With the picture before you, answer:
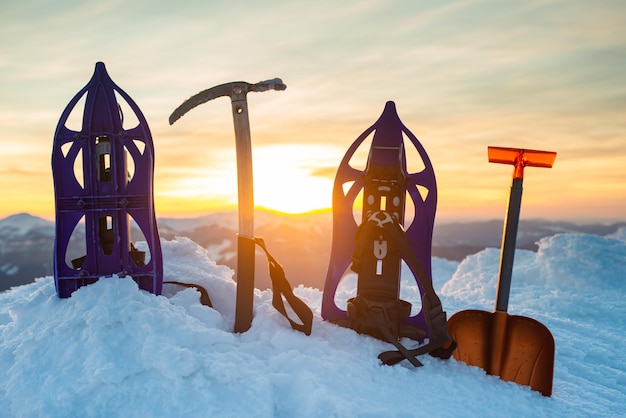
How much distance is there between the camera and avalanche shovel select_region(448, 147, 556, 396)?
126 inches

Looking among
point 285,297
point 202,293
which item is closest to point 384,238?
point 285,297

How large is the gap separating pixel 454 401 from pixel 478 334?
31.4 inches

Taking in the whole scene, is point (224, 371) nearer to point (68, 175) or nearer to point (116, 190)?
point (116, 190)

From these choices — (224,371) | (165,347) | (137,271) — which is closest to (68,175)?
(137,271)

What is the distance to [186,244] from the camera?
4801 millimetres

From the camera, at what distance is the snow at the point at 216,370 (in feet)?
7.85

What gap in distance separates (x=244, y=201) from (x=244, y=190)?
0.08m

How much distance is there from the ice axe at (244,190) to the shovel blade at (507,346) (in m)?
1.60

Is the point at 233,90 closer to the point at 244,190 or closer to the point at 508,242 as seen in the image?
the point at 244,190

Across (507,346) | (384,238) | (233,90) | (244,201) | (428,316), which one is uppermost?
(233,90)

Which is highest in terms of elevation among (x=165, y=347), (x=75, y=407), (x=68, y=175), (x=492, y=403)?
(x=68, y=175)

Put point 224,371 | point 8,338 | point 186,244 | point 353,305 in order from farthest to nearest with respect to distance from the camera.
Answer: point 186,244 → point 353,305 → point 8,338 → point 224,371

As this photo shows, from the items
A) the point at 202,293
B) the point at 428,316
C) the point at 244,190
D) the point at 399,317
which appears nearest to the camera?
the point at 428,316

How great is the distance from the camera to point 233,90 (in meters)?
3.32
